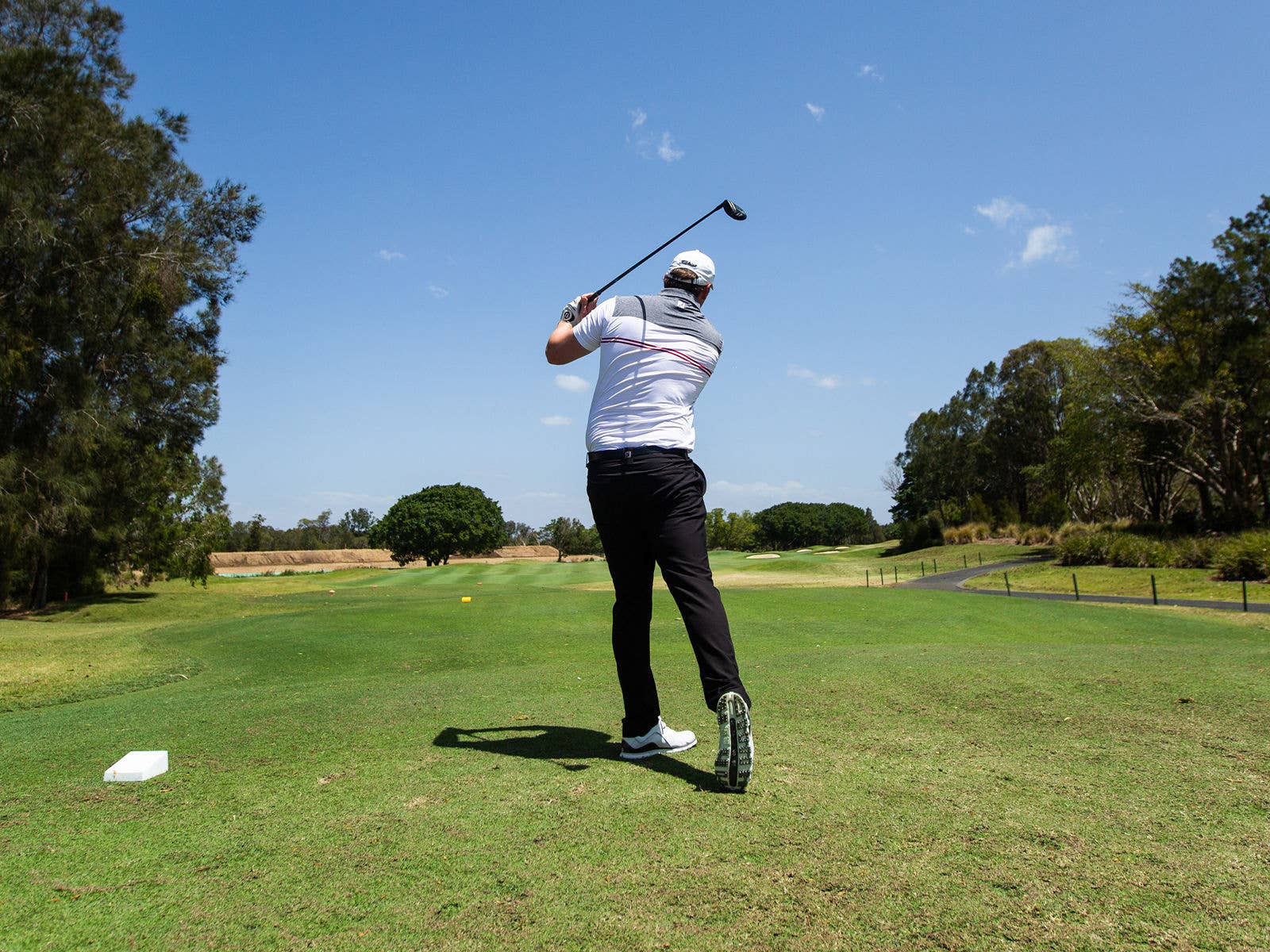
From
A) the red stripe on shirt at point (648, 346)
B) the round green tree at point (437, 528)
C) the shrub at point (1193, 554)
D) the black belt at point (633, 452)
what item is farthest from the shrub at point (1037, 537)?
the round green tree at point (437, 528)

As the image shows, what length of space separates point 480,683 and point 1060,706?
13.4 feet

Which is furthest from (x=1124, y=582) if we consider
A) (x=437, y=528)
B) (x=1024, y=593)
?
(x=437, y=528)

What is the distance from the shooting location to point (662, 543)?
141 inches

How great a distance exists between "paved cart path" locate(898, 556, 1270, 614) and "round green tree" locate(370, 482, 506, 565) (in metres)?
61.6

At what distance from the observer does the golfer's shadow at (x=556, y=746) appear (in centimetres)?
343

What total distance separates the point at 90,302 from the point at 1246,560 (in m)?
36.0

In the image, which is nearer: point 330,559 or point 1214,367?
point 1214,367

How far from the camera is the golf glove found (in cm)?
403

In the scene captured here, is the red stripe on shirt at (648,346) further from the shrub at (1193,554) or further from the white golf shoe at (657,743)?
the shrub at (1193,554)

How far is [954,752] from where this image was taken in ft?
11.4

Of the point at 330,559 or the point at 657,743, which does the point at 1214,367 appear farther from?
the point at 330,559

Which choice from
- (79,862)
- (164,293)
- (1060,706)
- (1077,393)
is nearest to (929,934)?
(79,862)

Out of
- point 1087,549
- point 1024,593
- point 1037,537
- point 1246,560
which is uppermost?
point 1037,537

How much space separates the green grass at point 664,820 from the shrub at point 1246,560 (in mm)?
25290
